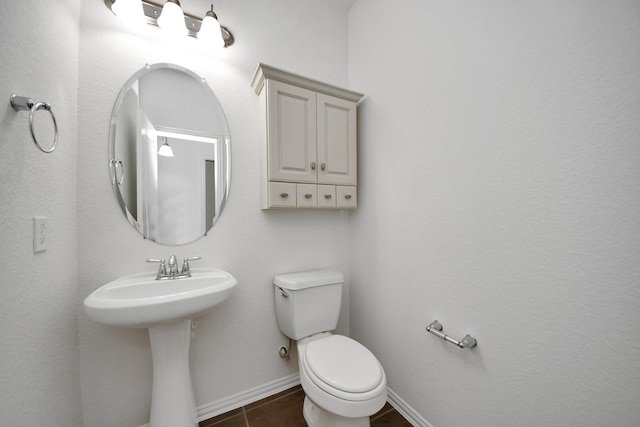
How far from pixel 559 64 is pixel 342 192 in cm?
102

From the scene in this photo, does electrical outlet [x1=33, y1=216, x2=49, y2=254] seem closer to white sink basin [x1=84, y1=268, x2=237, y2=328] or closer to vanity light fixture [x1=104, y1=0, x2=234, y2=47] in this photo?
white sink basin [x1=84, y1=268, x2=237, y2=328]

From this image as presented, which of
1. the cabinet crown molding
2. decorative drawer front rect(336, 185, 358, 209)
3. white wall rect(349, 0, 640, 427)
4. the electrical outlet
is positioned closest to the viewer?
white wall rect(349, 0, 640, 427)

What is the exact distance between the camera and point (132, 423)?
1.13 meters

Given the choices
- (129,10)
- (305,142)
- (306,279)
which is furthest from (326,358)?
(129,10)

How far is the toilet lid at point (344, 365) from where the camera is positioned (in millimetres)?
909

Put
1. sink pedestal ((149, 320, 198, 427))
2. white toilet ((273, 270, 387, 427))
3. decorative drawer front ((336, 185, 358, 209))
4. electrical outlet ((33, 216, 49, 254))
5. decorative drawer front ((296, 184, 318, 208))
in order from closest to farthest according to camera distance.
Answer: electrical outlet ((33, 216, 49, 254)) → white toilet ((273, 270, 387, 427)) → sink pedestal ((149, 320, 198, 427)) → decorative drawer front ((296, 184, 318, 208)) → decorative drawer front ((336, 185, 358, 209))

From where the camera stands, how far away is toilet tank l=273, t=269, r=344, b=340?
4.27ft

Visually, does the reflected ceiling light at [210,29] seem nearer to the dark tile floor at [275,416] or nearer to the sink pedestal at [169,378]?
the sink pedestal at [169,378]

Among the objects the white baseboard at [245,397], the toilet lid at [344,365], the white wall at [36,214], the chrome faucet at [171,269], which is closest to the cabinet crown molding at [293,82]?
the white wall at [36,214]

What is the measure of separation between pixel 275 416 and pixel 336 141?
5.35ft

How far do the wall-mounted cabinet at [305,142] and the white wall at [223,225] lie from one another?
0.57 feet

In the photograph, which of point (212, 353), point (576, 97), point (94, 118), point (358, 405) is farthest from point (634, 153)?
point (94, 118)

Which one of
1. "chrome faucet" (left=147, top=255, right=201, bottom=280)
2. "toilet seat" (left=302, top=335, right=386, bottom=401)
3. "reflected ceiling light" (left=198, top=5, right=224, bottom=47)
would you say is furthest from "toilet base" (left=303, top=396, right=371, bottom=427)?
"reflected ceiling light" (left=198, top=5, right=224, bottom=47)

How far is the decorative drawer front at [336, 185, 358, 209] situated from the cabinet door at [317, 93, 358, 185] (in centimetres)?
3
